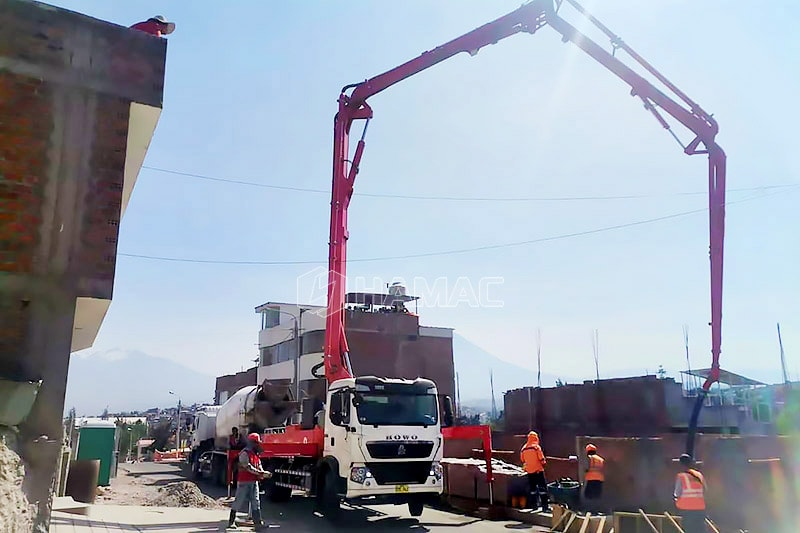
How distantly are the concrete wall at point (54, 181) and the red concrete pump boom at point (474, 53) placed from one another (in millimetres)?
9411

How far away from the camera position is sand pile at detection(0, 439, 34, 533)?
4.10 meters

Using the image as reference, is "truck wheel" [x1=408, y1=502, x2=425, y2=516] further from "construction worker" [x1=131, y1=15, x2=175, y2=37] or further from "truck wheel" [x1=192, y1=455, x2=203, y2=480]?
"truck wheel" [x1=192, y1=455, x2=203, y2=480]

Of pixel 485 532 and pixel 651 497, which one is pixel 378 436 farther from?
pixel 651 497

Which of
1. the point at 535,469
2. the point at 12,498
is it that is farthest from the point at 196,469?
the point at 12,498

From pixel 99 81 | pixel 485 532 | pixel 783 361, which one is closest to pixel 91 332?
pixel 99 81

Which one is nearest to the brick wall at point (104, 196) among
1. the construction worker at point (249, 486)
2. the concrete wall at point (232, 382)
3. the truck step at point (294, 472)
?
the construction worker at point (249, 486)

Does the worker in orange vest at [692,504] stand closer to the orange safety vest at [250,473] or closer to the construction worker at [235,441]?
the orange safety vest at [250,473]

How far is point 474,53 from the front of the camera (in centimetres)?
1588

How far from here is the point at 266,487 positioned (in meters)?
16.7

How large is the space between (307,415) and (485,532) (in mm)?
5380

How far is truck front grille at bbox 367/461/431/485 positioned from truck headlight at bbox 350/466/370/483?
105 millimetres

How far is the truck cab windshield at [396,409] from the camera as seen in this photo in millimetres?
12367

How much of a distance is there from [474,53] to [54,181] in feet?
41.3

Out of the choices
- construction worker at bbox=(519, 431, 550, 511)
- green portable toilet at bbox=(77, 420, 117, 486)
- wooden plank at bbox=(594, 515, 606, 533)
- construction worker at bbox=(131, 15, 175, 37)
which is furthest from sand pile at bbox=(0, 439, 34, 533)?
green portable toilet at bbox=(77, 420, 117, 486)
